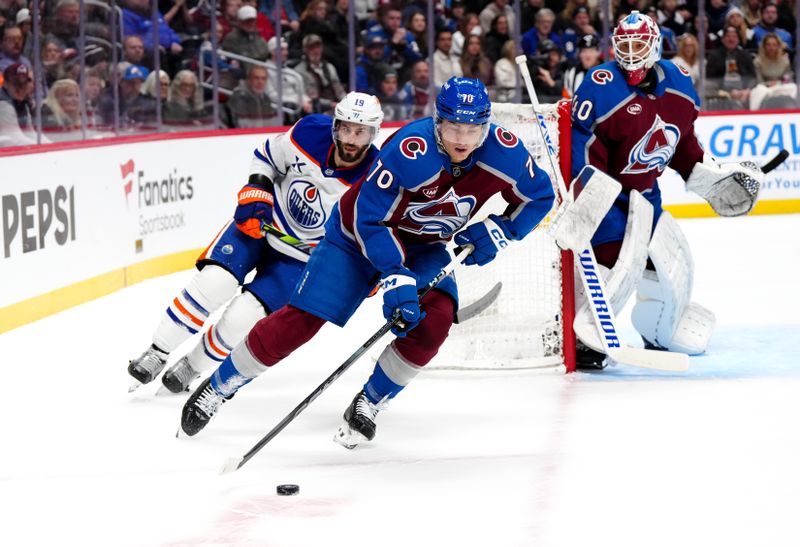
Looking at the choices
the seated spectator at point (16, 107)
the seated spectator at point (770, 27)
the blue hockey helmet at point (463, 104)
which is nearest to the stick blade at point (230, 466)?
the blue hockey helmet at point (463, 104)

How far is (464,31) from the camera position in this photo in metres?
10.0

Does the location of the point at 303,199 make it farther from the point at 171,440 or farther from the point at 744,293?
the point at 744,293

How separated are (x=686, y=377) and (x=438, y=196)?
1550 mm

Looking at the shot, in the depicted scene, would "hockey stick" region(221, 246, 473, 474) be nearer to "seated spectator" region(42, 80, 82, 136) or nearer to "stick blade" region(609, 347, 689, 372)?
"stick blade" region(609, 347, 689, 372)

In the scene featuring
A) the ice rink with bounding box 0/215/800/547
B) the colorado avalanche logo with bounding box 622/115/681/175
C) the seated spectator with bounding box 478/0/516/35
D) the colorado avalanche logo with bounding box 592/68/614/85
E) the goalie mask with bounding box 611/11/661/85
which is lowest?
the ice rink with bounding box 0/215/800/547

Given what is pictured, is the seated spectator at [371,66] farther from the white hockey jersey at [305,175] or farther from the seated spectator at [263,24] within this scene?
the white hockey jersey at [305,175]

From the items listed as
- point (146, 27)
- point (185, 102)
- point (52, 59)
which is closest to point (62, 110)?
point (52, 59)

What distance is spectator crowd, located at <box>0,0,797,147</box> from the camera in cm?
758

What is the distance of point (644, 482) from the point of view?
3436mm

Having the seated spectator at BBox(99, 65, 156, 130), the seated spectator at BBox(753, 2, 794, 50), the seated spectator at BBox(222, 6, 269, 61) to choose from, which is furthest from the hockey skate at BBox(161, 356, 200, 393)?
the seated spectator at BBox(753, 2, 794, 50)

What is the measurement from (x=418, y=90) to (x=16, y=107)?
3.99m

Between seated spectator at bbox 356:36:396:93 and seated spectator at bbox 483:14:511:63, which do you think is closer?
seated spectator at bbox 356:36:396:93

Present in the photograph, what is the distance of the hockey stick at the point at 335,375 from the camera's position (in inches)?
139

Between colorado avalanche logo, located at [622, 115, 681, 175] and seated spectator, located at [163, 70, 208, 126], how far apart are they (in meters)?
4.13
